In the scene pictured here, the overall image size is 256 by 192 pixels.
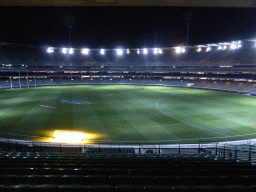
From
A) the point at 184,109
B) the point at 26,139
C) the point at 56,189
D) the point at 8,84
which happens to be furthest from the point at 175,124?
the point at 8,84

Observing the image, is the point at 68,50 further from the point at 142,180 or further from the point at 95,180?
the point at 142,180

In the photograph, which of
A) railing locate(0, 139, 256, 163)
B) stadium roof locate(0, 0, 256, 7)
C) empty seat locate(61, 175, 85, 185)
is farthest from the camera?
railing locate(0, 139, 256, 163)

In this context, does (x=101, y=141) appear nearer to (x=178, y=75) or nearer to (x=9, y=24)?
(x=9, y=24)

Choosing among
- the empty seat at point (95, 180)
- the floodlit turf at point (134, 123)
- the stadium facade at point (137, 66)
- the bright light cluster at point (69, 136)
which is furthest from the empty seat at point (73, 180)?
the stadium facade at point (137, 66)

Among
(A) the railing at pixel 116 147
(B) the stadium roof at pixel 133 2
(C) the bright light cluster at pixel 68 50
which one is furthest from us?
(C) the bright light cluster at pixel 68 50

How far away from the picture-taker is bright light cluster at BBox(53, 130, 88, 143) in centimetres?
1955

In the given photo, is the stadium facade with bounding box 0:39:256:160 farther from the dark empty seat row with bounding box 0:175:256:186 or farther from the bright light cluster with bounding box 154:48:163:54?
the dark empty seat row with bounding box 0:175:256:186

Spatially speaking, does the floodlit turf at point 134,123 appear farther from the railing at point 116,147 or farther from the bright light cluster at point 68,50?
the bright light cluster at point 68,50

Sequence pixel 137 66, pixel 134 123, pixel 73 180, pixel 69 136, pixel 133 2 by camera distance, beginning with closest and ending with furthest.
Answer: pixel 73 180, pixel 133 2, pixel 69 136, pixel 134 123, pixel 137 66

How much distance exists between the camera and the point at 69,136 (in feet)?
68.1

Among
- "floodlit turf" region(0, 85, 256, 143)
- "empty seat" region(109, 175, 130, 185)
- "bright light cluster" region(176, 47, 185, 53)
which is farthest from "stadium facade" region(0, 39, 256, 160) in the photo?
"empty seat" region(109, 175, 130, 185)

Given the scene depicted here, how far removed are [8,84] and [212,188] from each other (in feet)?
270

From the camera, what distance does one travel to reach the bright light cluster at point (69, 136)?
19.5m

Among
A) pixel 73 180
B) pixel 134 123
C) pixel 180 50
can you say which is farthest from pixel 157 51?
pixel 73 180
